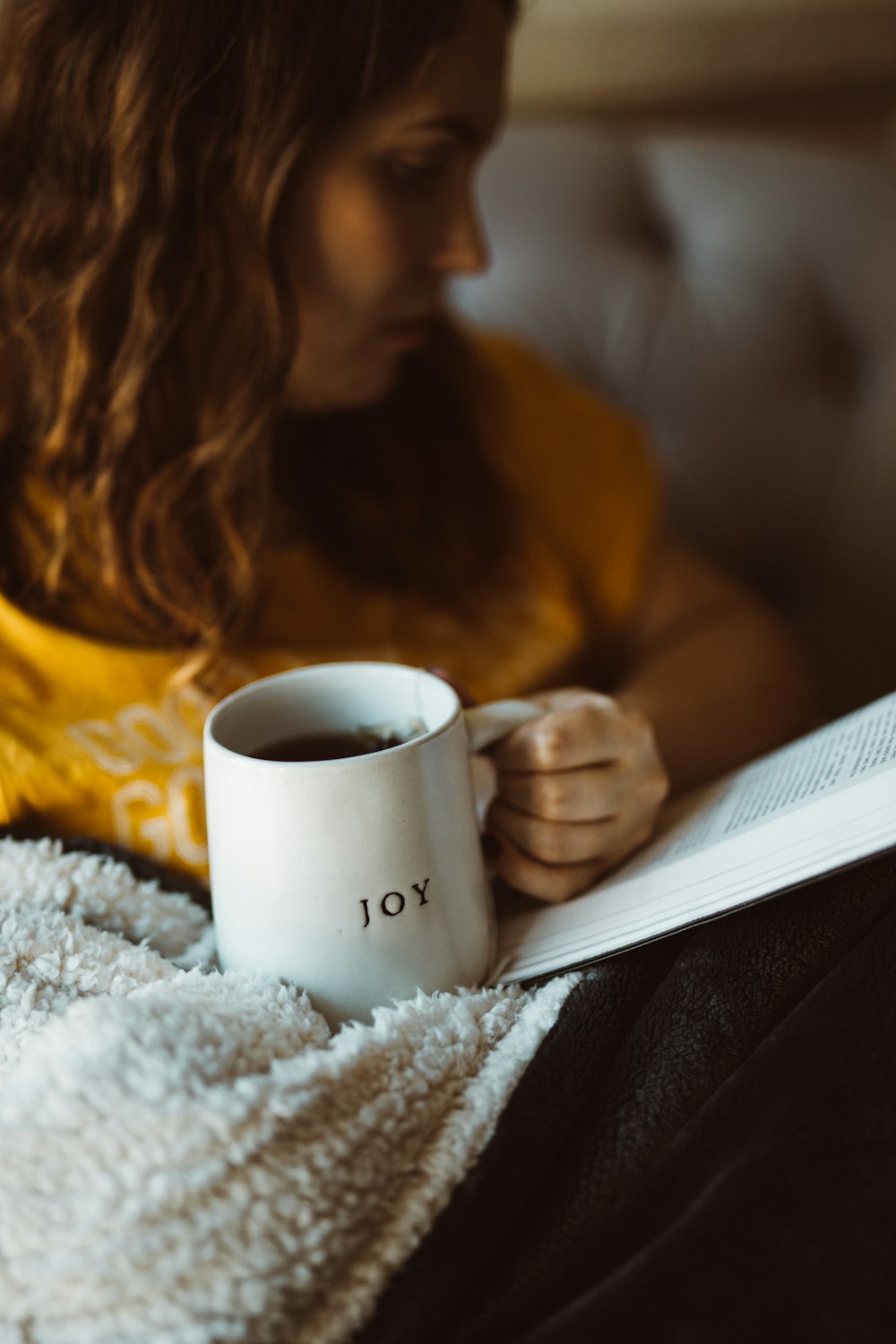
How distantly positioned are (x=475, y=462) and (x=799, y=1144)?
58 centimetres

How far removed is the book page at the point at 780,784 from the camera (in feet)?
1.42

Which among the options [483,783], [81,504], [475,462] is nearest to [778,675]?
[475,462]

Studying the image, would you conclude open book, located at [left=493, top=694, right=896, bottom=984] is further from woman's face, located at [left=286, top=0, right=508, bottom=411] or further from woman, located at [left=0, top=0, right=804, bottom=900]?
woman's face, located at [left=286, top=0, right=508, bottom=411]

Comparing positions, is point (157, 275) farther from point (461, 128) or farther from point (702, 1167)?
point (702, 1167)

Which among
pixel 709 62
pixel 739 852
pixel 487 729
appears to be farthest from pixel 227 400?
pixel 709 62

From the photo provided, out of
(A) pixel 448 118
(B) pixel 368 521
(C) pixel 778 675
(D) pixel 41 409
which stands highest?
(A) pixel 448 118

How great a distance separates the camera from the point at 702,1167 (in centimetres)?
36

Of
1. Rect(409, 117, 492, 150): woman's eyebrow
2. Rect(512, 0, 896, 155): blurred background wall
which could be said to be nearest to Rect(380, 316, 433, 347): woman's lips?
Rect(409, 117, 492, 150): woman's eyebrow

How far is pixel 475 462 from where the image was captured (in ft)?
2.71

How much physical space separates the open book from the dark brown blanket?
26 millimetres

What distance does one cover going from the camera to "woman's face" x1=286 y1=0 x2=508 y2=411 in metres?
0.58

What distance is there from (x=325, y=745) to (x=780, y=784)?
0.21 metres

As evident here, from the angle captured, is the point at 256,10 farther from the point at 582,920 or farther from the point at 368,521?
the point at 582,920

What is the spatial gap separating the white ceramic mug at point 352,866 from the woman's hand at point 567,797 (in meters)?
0.05
